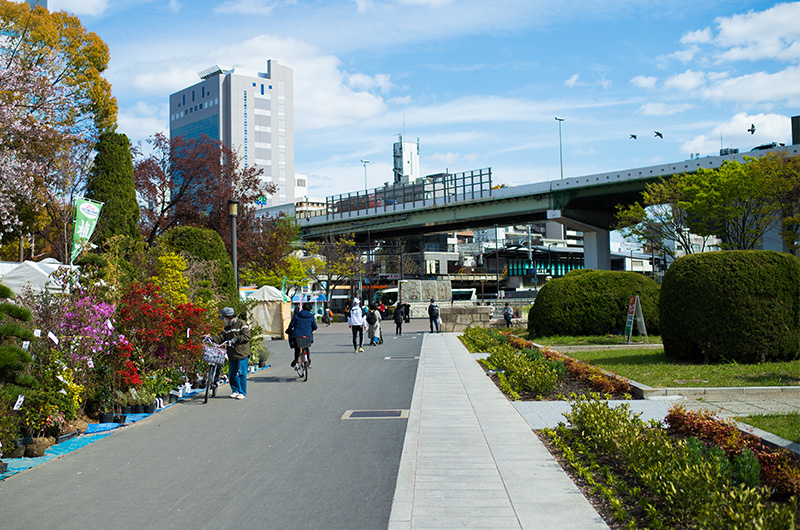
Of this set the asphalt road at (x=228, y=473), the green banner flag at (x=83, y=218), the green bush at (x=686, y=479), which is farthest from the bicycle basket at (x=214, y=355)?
the green bush at (x=686, y=479)

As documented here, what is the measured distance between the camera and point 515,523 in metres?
5.05

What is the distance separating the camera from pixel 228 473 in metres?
6.85

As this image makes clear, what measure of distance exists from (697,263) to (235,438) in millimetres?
10639

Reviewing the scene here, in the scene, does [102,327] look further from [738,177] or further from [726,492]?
[738,177]

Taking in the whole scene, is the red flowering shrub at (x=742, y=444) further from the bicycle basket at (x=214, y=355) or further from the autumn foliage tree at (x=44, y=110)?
the autumn foliage tree at (x=44, y=110)

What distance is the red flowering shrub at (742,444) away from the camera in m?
5.20

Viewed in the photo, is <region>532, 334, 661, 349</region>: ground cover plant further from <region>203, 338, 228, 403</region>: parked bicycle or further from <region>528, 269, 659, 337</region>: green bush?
<region>203, 338, 228, 403</region>: parked bicycle

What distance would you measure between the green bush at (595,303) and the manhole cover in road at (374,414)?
1352cm

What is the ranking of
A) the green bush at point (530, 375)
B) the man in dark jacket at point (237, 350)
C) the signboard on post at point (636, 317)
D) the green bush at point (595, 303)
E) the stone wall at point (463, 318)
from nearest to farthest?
1. the green bush at point (530, 375)
2. the man in dark jacket at point (237, 350)
3. the signboard on post at point (636, 317)
4. the green bush at point (595, 303)
5. the stone wall at point (463, 318)

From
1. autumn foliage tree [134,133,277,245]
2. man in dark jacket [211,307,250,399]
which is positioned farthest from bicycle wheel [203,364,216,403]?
autumn foliage tree [134,133,277,245]

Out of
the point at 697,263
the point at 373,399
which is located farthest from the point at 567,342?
the point at 373,399

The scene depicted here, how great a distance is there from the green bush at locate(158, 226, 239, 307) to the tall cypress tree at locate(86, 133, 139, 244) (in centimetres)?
467

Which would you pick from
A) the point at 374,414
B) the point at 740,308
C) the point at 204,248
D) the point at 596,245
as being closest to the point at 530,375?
the point at 374,414

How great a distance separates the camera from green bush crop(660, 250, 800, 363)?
1341 cm
